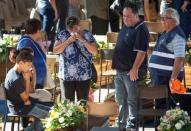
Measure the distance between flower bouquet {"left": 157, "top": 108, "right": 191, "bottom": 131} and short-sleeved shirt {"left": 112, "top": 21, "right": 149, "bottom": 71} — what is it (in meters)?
1.34

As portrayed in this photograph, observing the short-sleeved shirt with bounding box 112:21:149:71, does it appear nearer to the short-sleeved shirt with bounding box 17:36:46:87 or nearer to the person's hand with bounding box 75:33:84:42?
the person's hand with bounding box 75:33:84:42

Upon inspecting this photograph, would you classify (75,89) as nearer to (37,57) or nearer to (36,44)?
(37,57)

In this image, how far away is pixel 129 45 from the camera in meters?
9.83

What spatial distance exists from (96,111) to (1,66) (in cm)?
422

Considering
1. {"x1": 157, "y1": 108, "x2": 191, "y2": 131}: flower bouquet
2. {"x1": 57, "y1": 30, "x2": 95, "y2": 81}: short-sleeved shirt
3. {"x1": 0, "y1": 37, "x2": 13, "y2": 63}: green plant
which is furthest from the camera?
{"x1": 0, "y1": 37, "x2": 13, "y2": 63}: green plant

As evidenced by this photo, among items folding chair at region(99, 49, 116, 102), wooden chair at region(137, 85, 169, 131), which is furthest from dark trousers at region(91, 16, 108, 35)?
wooden chair at region(137, 85, 169, 131)

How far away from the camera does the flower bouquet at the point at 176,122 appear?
8594mm

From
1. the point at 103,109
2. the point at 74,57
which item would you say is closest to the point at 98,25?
the point at 74,57

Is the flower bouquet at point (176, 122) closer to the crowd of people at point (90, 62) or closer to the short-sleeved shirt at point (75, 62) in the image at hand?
the crowd of people at point (90, 62)

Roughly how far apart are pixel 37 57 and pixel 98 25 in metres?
5.95

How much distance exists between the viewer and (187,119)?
8695 millimetres

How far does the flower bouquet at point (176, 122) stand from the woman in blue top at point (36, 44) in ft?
7.48

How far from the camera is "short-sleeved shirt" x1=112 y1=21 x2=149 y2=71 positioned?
9.74m

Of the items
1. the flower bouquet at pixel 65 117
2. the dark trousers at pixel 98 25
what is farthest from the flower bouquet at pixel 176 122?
the dark trousers at pixel 98 25
